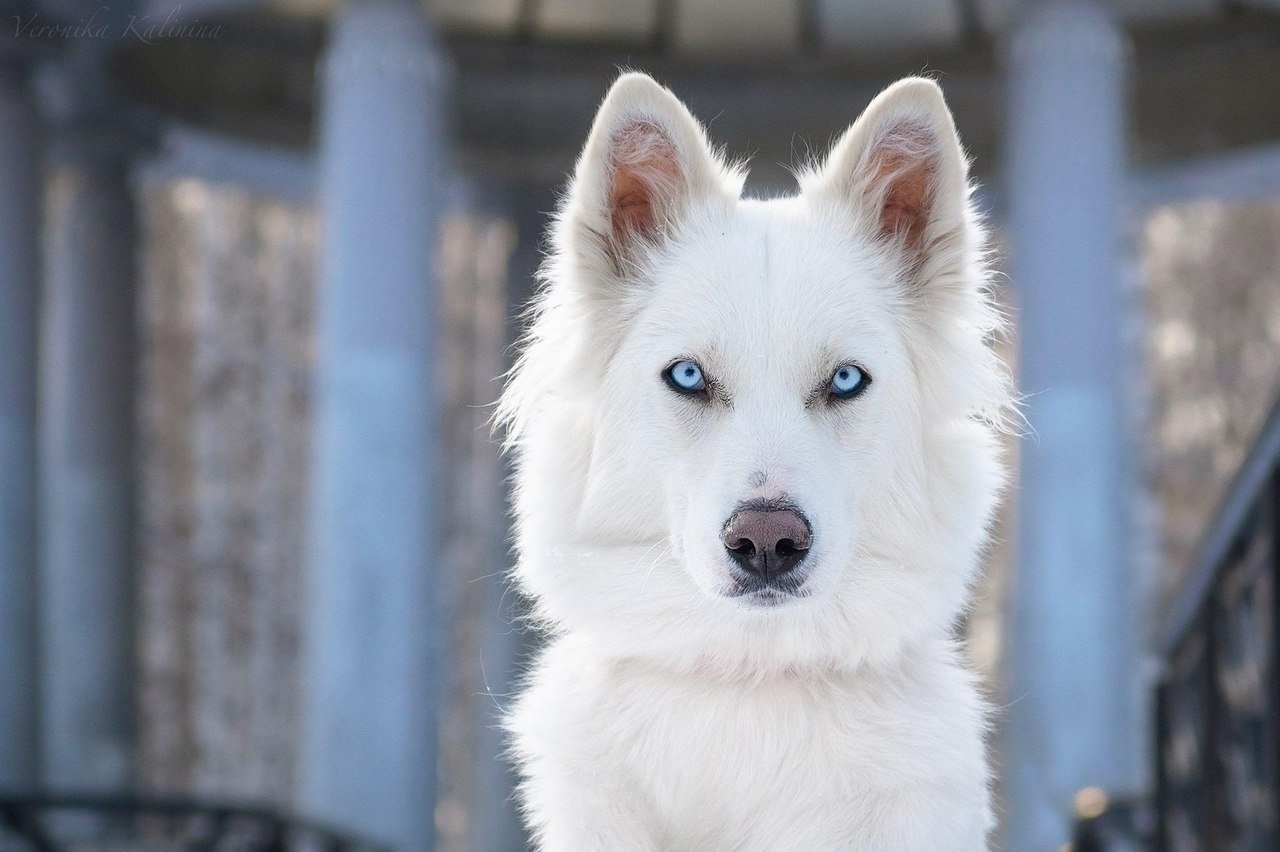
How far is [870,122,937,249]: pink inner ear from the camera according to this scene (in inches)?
81.3

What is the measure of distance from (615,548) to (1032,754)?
8.01 m

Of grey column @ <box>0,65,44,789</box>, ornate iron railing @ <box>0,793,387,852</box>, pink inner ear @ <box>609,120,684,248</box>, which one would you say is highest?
pink inner ear @ <box>609,120,684,248</box>

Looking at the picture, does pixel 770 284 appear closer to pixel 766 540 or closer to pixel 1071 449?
pixel 766 540

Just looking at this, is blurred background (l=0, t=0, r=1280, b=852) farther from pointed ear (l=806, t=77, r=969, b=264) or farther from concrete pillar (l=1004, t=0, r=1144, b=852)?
pointed ear (l=806, t=77, r=969, b=264)

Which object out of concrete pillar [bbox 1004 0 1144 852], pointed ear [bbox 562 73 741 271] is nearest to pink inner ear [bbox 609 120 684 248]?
pointed ear [bbox 562 73 741 271]

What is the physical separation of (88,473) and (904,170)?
Result: 13.2m

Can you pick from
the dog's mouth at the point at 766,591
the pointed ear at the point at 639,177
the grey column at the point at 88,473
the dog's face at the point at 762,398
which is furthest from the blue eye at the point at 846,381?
the grey column at the point at 88,473

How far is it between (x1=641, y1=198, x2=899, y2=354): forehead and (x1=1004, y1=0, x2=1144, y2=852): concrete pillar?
7.15 metres

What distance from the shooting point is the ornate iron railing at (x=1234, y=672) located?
314 cm

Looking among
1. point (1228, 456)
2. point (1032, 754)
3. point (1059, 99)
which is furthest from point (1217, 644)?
point (1228, 456)

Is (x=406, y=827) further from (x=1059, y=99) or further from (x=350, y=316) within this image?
(x=1059, y=99)

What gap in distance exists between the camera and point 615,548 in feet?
6.88

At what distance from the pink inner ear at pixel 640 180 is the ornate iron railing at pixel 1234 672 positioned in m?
1.71

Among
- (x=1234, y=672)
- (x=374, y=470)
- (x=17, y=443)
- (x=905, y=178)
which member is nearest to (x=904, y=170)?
(x=905, y=178)
